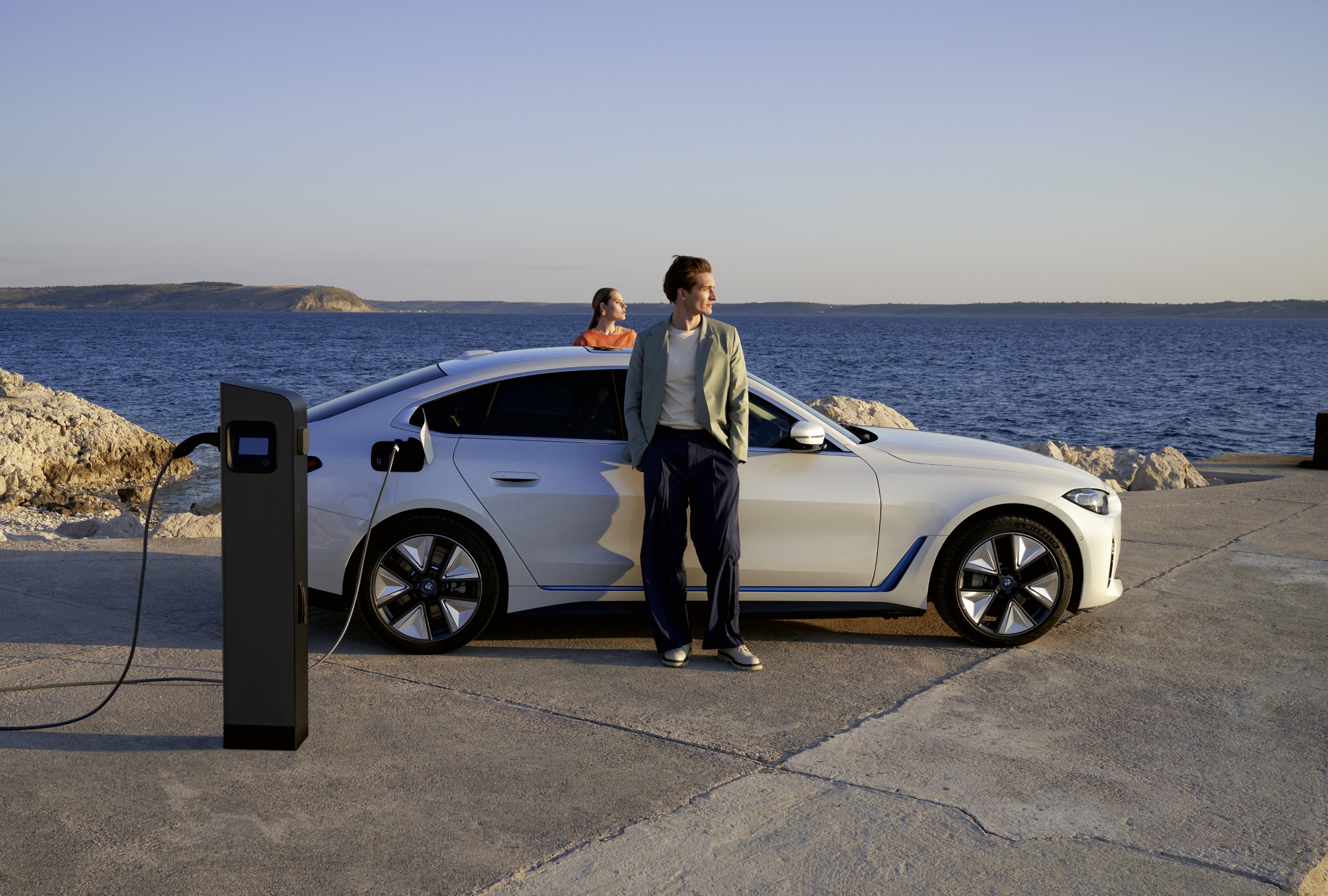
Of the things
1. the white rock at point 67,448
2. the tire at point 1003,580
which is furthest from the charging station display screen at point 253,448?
the white rock at point 67,448

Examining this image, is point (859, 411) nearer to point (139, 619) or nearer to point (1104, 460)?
point (1104, 460)

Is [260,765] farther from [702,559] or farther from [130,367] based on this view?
[130,367]

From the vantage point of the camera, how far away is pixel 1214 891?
126 inches

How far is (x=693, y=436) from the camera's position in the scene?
207 inches

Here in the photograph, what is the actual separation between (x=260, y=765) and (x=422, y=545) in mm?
1577

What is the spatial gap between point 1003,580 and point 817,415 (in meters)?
1.29

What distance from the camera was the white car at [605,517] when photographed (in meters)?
5.40

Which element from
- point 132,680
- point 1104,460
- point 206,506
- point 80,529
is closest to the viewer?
point 132,680

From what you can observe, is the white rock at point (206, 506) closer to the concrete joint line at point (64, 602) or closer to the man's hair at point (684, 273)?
the concrete joint line at point (64, 602)

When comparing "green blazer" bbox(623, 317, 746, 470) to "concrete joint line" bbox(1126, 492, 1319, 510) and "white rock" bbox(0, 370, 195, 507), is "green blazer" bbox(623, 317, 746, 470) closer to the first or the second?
"concrete joint line" bbox(1126, 492, 1319, 510)

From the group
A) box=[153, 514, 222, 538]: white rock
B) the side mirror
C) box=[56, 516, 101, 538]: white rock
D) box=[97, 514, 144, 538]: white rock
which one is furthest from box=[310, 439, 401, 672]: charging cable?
box=[56, 516, 101, 538]: white rock

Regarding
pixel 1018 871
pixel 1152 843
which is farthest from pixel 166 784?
pixel 1152 843

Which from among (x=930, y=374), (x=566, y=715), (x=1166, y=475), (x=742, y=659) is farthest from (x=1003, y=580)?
(x=930, y=374)

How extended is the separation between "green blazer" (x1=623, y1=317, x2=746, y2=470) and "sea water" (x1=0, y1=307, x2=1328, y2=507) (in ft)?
43.9
